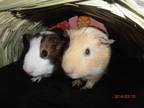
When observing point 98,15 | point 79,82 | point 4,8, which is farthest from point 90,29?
point 4,8

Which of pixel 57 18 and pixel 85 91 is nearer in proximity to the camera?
pixel 85 91

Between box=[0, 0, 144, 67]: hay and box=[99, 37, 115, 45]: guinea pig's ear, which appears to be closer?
box=[0, 0, 144, 67]: hay

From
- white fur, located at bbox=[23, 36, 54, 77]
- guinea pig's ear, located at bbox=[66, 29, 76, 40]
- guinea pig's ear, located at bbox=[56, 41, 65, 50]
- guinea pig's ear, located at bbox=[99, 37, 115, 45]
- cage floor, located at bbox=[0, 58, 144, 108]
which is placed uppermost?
guinea pig's ear, located at bbox=[66, 29, 76, 40]

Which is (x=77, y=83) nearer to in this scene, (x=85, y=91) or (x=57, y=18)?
(x=85, y=91)

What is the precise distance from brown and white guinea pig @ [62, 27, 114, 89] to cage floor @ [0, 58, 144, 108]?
2.7 inches

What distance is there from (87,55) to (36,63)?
0.16m

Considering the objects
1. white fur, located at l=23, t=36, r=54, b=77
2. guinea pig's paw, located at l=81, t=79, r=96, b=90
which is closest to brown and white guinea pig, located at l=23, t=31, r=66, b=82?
white fur, located at l=23, t=36, r=54, b=77

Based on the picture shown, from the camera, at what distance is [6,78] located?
1.36 metres

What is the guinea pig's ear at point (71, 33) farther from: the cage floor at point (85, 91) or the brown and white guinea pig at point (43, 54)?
the cage floor at point (85, 91)

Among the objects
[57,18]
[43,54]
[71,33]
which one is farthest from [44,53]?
[57,18]

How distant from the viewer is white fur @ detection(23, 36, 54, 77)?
3.87ft

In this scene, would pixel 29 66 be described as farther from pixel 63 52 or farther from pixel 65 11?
pixel 65 11

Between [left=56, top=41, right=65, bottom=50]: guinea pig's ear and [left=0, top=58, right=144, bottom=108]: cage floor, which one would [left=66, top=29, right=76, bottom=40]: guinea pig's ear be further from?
[left=0, top=58, right=144, bottom=108]: cage floor

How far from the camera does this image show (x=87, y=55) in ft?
3.77
